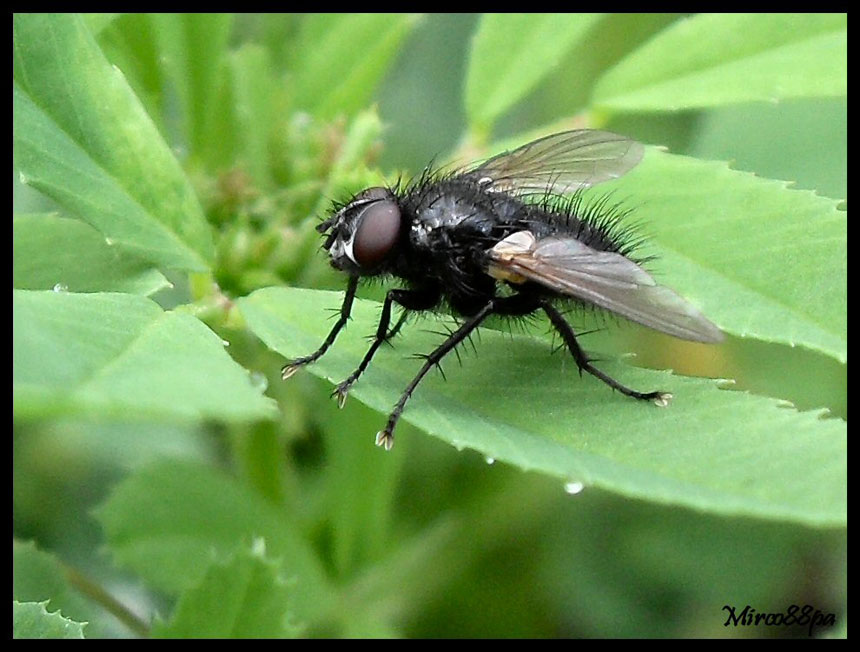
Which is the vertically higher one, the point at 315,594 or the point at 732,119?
the point at 732,119

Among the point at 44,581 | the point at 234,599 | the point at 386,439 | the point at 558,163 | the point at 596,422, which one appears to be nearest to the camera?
the point at 596,422

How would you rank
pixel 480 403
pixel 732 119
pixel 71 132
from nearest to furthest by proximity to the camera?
pixel 480 403 → pixel 71 132 → pixel 732 119

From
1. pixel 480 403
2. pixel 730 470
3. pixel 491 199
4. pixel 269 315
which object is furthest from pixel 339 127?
pixel 730 470

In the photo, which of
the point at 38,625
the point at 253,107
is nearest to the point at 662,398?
the point at 38,625

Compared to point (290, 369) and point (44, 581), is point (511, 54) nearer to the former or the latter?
point (290, 369)

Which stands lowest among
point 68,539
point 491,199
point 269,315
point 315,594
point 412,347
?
point 68,539

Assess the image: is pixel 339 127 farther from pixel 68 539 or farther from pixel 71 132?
pixel 68 539

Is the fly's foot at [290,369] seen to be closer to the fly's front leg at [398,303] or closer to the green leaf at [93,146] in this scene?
the fly's front leg at [398,303]
